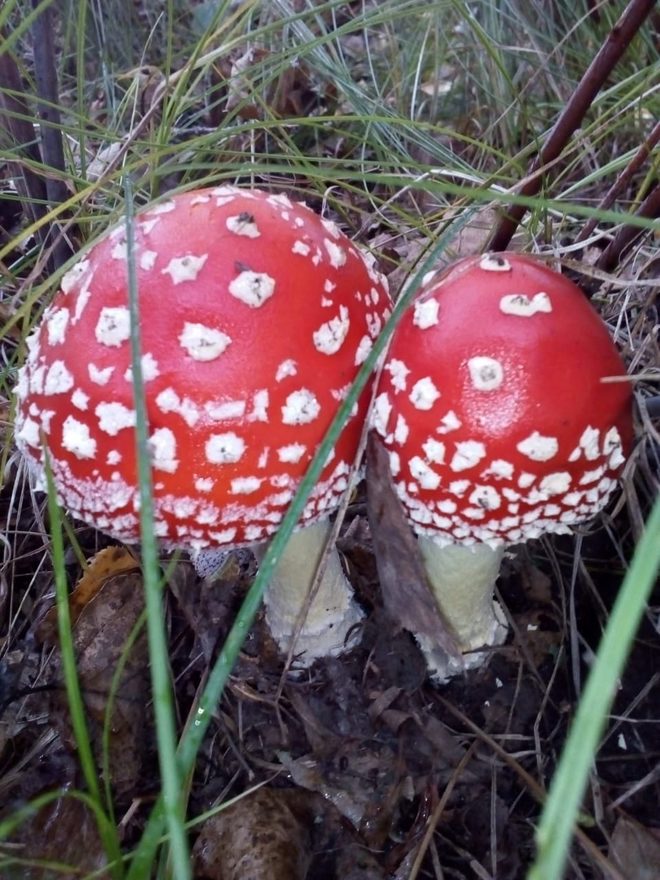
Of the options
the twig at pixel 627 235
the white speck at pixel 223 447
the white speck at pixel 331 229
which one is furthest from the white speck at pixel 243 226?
the twig at pixel 627 235

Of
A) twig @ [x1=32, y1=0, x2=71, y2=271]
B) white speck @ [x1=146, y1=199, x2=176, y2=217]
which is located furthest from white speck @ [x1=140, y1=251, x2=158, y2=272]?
twig @ [x1=32, y1=0, x2=71, y2=271]

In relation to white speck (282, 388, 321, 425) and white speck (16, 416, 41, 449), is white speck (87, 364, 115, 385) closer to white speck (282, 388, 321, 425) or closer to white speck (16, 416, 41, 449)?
white speck (16, 416, 41, 449)

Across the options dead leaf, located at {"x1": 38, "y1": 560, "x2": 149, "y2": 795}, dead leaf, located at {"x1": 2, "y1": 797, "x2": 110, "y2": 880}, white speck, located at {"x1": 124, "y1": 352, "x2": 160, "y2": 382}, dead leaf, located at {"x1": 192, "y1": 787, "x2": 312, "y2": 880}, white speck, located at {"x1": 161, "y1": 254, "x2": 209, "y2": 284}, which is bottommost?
dead leaf, located at {"x1": 192, "y1": 787, "x2": 312, "y2": 880}

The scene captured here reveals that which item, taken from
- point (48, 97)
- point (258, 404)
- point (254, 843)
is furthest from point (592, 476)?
point (48, 97)

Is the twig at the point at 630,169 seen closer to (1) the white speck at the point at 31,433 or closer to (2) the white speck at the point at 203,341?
(2) the white speck at the point at 203,341

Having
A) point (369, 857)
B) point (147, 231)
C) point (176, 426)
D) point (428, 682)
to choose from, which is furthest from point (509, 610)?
point (147, 231)

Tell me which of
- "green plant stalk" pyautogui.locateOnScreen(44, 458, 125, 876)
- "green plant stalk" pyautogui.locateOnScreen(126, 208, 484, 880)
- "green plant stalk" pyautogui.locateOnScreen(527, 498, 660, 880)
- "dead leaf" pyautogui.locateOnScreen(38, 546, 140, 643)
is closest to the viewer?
"green plant stalk" pyautogui.locateOnScreen(527, 498, 660, 880)
